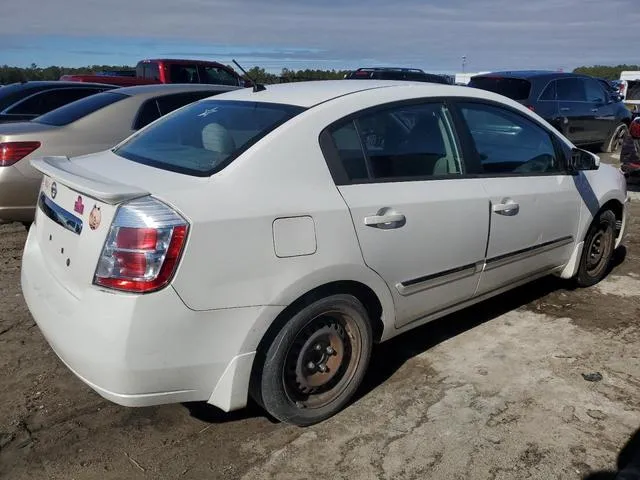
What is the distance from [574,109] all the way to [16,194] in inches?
380

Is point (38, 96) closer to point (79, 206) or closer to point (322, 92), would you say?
point (322, 92)

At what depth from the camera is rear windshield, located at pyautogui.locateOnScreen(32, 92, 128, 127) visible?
19.8 ft

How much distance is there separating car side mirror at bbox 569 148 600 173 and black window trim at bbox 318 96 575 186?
0.15 ft

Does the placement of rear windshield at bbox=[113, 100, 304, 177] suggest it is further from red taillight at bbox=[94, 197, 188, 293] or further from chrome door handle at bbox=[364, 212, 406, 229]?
chrome door handle at bbox=[364, 212, 406, 229]

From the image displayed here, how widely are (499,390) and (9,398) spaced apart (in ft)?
8.64

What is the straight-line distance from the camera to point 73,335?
103 inches

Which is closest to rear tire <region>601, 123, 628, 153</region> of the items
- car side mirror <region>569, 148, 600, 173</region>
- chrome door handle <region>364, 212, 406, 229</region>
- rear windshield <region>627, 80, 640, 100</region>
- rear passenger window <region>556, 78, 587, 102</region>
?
rear passenger window <region>556, 78, 587, 102</region>

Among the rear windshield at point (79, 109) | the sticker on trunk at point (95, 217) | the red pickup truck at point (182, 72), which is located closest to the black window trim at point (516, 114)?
the sticker on trunk at point (95, 217)

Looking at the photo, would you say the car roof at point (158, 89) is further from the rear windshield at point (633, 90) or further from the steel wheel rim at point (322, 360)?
the rear windshield at point (633, 90)

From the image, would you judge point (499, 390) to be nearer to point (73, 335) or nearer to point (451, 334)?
point (451, 334)

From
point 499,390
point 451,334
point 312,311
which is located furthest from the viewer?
point 451,334

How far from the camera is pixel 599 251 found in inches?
198

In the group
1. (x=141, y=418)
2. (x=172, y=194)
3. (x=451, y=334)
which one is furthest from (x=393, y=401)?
(x=172, y=194)

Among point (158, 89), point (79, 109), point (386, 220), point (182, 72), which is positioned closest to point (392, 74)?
point (182, 72)
